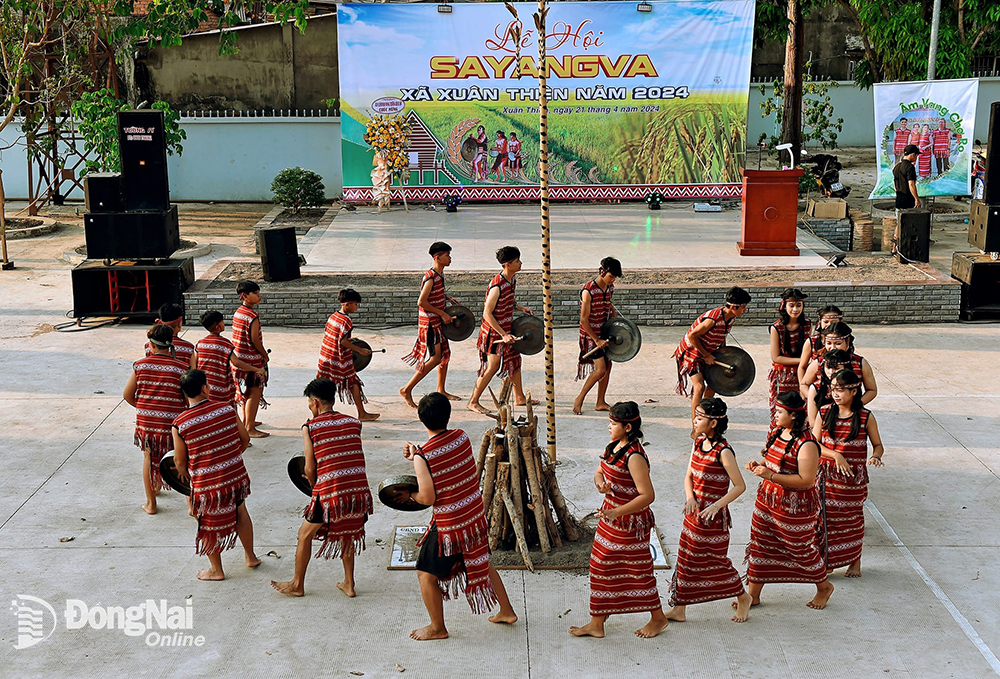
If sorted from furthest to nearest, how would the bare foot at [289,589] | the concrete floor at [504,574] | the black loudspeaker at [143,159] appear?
the black loudspeaker at [143,159], the bare foot at [289,589], the concrete floor at [504,574]

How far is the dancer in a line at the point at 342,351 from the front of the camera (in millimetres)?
8875

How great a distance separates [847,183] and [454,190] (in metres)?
7.75

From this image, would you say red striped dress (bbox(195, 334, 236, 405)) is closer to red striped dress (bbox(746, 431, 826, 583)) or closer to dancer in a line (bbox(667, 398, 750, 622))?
dancer in a line (bbox(667, 398, 750, 622))

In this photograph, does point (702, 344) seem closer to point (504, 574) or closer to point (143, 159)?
point (504, 574)

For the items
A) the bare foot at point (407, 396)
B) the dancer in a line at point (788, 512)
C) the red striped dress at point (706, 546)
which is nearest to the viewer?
the red striped dress at point (706, 546)

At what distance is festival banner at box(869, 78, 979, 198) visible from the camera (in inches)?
663

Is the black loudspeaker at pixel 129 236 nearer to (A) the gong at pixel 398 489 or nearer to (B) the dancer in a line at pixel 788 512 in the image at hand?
(A) the gong at pixel 398 489

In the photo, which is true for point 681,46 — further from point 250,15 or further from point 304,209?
point 250,15

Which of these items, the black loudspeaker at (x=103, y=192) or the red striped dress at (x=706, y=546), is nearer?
the red striped dress at (x=706, y=546)

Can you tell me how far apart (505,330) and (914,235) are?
272 inches

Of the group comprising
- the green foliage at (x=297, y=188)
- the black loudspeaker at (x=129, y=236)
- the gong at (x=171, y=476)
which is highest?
the green foliage at (x=297, y=188)

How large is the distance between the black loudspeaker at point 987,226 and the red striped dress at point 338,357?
7593 mm

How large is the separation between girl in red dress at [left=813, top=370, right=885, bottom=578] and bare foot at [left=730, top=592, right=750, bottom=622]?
66cm

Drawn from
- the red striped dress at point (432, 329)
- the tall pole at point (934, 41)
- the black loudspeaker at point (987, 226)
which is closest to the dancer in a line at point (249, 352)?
the red striped dress at point (432, 329)
